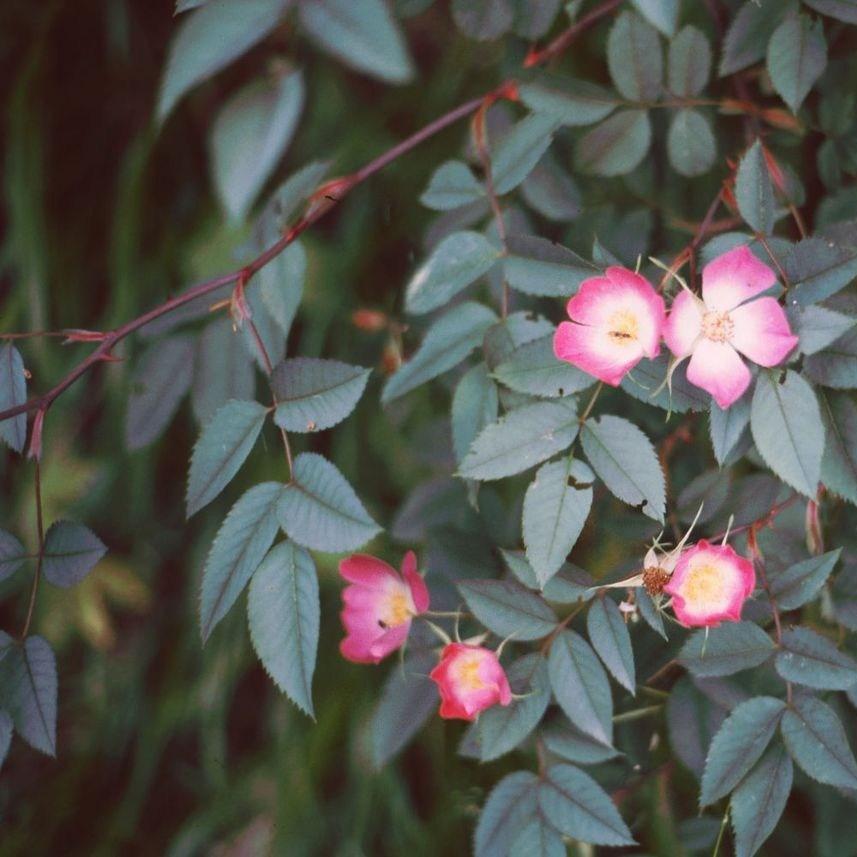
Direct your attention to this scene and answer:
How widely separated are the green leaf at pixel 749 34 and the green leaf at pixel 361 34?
389 mm

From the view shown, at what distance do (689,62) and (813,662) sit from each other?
0.46 metres

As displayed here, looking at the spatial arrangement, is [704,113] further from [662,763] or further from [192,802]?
[192,802]

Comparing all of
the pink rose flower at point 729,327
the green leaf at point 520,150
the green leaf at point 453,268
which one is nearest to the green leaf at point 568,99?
the green leaf at point 520,150

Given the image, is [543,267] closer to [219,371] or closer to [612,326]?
[612,326]

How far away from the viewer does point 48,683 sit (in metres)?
0.62

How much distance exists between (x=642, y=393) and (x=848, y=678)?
0.73 feet

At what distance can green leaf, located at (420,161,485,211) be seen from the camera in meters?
0.73

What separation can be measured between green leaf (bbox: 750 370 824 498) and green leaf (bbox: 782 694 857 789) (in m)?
0.17

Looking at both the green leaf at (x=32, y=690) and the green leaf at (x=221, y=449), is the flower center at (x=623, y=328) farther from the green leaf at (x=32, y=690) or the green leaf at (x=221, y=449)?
the green leaf at (x=32, y=690)

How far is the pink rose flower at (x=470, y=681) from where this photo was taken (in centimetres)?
61

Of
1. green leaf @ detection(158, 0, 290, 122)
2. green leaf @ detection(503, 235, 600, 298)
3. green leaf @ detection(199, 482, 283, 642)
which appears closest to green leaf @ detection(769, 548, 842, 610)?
green leaf @ detection(503, 235, 600, 298)

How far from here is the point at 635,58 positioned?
740mm

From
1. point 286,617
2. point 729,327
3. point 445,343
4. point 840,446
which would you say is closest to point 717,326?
point 729,327

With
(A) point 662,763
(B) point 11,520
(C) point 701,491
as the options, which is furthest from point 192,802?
(C) point 701,491
